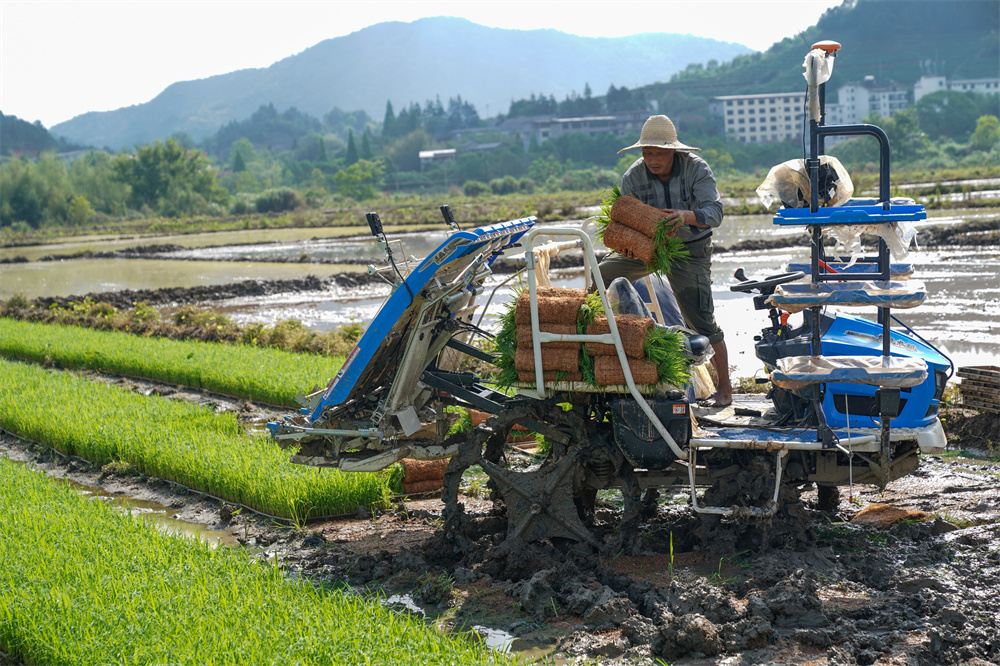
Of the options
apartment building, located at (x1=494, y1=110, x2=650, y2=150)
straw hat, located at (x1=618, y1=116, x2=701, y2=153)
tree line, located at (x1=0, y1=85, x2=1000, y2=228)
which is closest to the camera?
straw hat, located at (x1=618, y1=116, x2=701, y2=153)

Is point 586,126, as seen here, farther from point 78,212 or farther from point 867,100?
point 78,212

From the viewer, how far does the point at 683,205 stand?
18.3ft

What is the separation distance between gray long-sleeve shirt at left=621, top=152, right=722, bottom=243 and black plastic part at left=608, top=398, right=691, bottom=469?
1.11m

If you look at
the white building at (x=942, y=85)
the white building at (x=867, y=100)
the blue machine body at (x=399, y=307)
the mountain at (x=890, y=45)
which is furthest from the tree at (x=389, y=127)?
the blue machine body at (x=399, y=307)

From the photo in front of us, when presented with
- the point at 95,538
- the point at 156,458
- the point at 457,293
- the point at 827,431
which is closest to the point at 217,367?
the point at 156,458

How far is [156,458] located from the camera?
7.81m

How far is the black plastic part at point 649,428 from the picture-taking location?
492cm

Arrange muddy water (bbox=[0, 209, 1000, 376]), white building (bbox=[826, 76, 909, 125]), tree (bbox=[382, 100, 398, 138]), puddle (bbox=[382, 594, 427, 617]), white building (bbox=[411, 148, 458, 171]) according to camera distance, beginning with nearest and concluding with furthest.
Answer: puddle (bbox=[382, 594, 427, 617])
muddy water (bbox=[0, 209, 1000, 376])
white building (bbox=[826, 76, 909, 125])
white building (bbox=[411, 148, 458, 171])
tree (bbox=[382, 100, 398, 138])

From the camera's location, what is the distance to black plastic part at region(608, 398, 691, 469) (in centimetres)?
492

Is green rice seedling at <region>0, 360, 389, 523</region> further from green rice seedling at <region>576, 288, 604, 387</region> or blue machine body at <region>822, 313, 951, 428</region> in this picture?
blue machine body at <region>822, 313, 951, 428</region>

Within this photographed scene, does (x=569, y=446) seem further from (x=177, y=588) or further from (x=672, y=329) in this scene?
(x=177, y=588)

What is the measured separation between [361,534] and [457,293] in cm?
190

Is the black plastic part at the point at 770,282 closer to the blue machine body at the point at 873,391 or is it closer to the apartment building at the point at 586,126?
the blue machine body at the point at 873,391

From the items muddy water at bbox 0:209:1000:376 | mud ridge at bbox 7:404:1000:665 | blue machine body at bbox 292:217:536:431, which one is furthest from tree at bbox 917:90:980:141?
blue machine body at bbox 292:217:536:431
